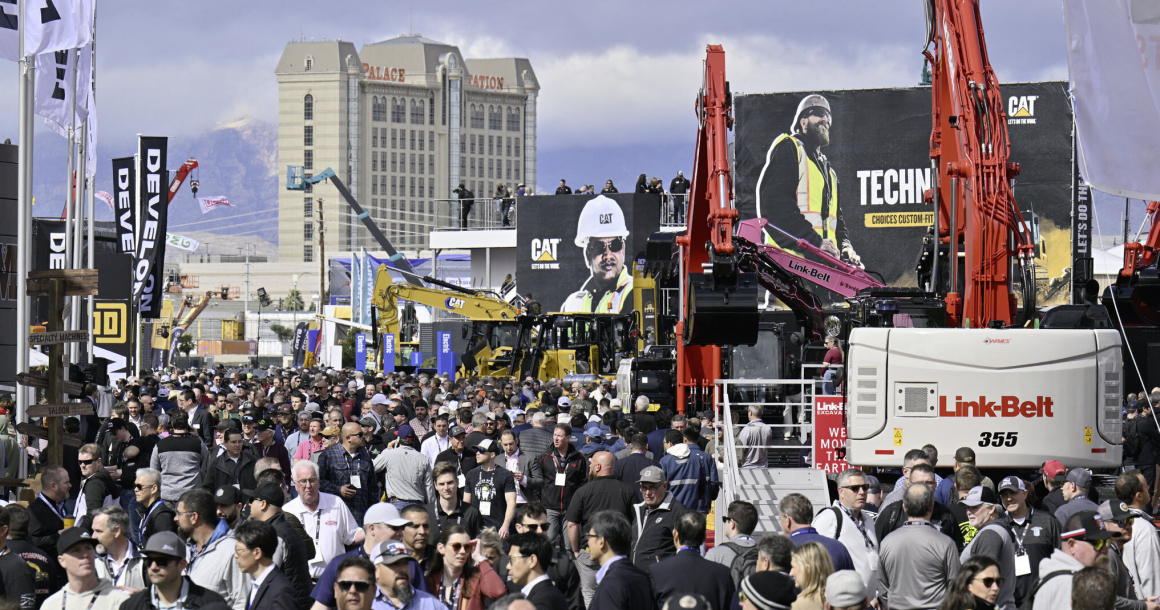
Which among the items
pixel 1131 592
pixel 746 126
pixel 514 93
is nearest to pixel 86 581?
pixel 1131 592

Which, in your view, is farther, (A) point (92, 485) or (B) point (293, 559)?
(A) point (92, 485)

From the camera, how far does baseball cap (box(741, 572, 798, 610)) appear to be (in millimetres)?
5676

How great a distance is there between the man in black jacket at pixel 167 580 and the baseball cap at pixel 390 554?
76cm

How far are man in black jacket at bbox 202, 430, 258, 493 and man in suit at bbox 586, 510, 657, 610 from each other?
192 inches

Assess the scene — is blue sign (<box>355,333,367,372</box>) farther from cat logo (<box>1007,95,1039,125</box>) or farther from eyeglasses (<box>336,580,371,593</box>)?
eyeglasses (<box>336,580,371,593</box>)

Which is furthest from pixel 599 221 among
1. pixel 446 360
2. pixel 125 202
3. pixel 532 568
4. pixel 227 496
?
pixel 532 568

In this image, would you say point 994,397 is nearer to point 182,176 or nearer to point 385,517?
point 385,517

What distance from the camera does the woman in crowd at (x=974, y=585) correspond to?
616 cm

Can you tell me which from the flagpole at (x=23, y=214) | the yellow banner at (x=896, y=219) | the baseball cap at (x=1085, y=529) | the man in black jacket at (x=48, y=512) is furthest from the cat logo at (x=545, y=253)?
the baseball cap at (x=1085, y=529)

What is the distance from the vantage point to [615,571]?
686 centimetres

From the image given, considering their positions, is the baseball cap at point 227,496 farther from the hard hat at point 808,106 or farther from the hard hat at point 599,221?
the hard hat at point 599,221

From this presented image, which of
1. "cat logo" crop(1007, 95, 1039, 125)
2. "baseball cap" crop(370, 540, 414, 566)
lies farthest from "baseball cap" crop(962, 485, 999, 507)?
"cat logo" crop(1007, 95, 1039, 125)

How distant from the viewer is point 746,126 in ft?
129

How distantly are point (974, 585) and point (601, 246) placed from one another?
153 ft
